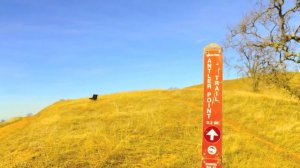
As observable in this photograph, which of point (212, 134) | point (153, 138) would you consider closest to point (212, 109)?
point (212, 134)

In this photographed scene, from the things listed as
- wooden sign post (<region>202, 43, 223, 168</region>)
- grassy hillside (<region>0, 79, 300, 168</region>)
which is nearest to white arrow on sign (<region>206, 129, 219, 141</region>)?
wooden sign post (<region>202, 43, 223, 168</region>)

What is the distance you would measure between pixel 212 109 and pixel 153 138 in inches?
491

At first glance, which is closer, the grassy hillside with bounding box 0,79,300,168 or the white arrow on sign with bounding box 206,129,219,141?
the white arrow on sign with bounding box 206,129,219,141

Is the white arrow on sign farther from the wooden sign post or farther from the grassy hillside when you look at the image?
the grassy hillside

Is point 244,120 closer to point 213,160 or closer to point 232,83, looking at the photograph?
point 213,160

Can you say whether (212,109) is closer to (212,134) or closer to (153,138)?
(212,134)

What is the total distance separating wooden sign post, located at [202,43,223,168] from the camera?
36.7 ft

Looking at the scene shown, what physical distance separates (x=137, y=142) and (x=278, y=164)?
713cm

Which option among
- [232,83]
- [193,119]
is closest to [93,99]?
[193,119]

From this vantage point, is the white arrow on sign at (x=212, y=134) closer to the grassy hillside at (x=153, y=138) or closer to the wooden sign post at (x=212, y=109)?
the wooden sign post at (x=212, y=109)

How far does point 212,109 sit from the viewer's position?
37.0ft

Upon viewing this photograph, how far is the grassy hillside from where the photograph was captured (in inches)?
789

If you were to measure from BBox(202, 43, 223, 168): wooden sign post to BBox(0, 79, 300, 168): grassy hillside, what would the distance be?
331 inches

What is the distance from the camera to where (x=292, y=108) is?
3400 centimetres
